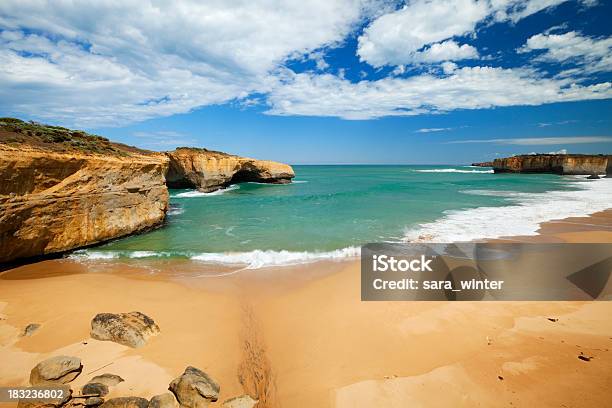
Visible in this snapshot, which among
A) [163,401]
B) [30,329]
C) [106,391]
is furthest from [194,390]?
[30,329]

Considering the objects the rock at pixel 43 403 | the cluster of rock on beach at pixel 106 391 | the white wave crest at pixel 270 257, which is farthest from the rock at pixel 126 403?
the white wave crest at pixel 270 257

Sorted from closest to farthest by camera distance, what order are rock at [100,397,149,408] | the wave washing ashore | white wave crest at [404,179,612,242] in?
1. rock at [100,397,149,408]
2. the wave washing ashore
3. white wave crest at [404,179,612,242]

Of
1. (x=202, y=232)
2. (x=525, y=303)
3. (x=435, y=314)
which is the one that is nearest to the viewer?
(x=435, y=314)

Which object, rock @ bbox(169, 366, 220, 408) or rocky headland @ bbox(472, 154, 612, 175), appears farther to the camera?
rocky headland @ bbox(472, 154, 612, 175)

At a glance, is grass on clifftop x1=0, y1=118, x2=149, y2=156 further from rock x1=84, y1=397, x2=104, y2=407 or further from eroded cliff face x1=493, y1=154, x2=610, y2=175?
eroded cliff face x1=493, y1=154, x2=610, y2=175

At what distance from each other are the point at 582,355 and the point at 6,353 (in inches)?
323

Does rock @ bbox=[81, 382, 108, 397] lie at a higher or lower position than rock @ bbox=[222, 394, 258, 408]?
higher

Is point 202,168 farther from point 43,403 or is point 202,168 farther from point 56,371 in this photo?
point 43,403

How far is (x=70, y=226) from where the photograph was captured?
913 cm

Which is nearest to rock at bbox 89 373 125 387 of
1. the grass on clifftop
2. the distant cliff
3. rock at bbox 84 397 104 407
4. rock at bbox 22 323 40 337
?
rock at bbox 84 397 104 407

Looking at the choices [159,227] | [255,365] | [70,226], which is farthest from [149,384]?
[159,227]

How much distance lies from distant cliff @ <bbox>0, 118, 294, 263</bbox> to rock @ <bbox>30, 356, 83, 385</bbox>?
618cm

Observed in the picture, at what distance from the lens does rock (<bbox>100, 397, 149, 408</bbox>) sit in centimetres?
320

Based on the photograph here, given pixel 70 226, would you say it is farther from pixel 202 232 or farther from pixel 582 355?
pixel 582 355
